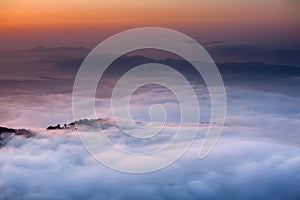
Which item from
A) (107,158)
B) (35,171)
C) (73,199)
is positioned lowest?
(73,199)

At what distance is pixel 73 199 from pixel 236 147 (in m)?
63.4

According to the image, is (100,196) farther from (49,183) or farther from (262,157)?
(262,157)

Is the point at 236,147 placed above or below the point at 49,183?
above

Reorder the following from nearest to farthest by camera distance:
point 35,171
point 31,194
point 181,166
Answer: point 31,194 < point 35,171 < point 181,166

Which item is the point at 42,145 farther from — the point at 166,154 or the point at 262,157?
the point at 262,157

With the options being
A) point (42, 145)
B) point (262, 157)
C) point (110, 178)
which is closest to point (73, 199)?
point (110, 178)

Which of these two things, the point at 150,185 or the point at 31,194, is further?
the point at 150,185

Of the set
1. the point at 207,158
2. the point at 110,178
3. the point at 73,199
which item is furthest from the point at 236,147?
the point at 73,199

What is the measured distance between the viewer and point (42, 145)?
184 metres

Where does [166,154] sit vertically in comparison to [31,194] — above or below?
above

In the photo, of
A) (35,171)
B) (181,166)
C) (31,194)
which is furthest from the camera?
(181,166)

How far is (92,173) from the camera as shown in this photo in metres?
176

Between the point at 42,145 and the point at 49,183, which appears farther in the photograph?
the point at 42,145

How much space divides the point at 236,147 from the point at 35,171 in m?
72.7
